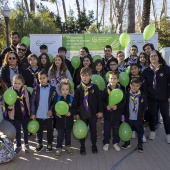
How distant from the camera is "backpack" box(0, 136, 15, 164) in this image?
4138 millimetres

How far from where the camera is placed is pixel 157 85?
5195 mm

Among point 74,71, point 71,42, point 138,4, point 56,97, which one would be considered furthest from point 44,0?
point 56,97

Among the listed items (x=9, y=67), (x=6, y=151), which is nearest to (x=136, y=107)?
(x=6, y=151)

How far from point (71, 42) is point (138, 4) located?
3439cm

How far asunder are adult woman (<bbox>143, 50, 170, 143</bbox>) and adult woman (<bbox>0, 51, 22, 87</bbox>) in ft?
9.13

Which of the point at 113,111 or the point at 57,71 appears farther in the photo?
the point at 57,71

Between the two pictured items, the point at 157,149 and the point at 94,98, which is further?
the point at 157,149

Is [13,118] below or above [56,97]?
below

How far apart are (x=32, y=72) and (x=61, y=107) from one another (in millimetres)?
1563

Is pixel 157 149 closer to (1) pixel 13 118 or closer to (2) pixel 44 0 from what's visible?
(1) pixel 13 118

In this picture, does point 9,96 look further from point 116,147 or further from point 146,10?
point 146,10

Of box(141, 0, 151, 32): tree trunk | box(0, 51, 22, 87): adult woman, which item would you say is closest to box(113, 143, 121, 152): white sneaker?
box(0, 51, 22, 87): adult woman

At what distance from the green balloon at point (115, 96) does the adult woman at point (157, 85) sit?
1.02m

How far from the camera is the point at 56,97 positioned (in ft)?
15.1
